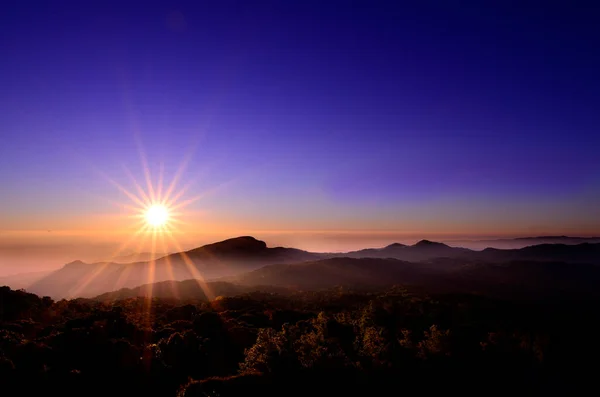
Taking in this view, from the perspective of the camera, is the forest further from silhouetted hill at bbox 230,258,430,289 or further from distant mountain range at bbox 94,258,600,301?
silhouetted hill at bbox 230,258,430,289

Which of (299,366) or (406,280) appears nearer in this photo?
(299,366)

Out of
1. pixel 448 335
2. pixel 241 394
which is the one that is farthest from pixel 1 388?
pixel 448 335

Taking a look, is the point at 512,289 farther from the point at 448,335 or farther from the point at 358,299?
the point at 448,335

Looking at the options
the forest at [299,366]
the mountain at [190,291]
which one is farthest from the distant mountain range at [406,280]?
the forest at [299,366]

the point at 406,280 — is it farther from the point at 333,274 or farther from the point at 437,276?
the point at 333,274

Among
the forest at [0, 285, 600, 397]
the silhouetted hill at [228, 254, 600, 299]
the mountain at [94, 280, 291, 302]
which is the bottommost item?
the silhouetted hill at [228, 254, 600, 299]

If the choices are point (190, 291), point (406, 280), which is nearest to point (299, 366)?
point (190, 291)

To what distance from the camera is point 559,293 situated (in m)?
116

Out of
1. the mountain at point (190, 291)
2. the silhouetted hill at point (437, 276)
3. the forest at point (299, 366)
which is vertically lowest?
the silhouetted hill at point (437, 276)

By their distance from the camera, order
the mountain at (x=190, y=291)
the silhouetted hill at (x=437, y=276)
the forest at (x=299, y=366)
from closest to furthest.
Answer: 1. the forest at (x=299, y=366)
2. the mountain at (x=190, y=291)
3. the silhouetted hill at (x=437, y=276)

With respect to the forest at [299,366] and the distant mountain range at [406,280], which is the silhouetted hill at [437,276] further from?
the forest at [299,366]

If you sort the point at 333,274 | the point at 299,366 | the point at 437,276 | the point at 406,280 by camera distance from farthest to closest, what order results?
the point at 333,274 < the point at 437,276 < the point at 406,280 < the point at 299,366

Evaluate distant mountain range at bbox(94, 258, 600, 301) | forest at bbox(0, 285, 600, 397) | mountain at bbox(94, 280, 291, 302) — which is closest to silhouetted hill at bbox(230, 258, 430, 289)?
distant mountain range at bbox(94, 258, 600, 301)

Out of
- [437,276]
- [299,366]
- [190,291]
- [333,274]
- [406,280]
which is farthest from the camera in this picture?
[333,274]
